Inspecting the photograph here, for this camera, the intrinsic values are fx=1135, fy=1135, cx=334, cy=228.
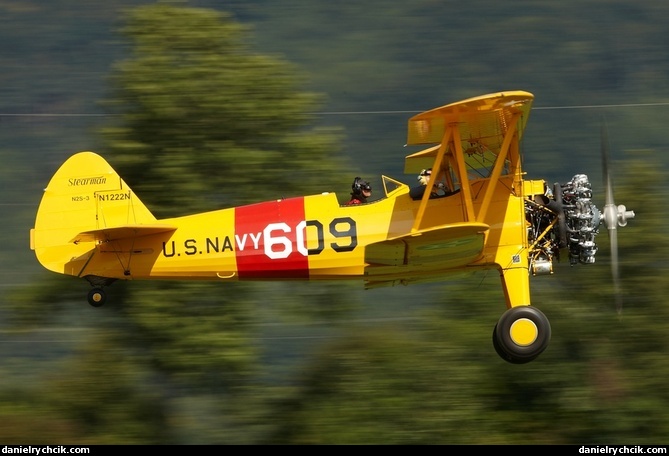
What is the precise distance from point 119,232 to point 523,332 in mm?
4187

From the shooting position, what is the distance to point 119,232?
11570 mm

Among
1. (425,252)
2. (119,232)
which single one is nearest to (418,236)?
(425,252)

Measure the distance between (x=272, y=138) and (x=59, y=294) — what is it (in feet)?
14.4

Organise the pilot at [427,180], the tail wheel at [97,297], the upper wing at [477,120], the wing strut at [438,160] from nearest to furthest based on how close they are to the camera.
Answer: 1. the upper wing at [477,120]
2. the wing strut at [438,160]
3. the pilot at [427,180]
4. the tail wheel at [97,297]

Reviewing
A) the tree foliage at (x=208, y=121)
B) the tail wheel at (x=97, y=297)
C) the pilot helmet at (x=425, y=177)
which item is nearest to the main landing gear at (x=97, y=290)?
the tail wheel at (x=97, y=297)

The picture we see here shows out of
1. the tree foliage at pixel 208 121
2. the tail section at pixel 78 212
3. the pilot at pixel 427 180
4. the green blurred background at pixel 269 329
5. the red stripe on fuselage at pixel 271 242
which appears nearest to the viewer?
the pilot at pixel 427 180

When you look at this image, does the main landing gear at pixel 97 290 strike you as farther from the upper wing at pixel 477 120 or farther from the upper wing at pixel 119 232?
the upper wing at pixel 477 120

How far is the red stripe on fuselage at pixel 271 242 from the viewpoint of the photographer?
1148 centimetres

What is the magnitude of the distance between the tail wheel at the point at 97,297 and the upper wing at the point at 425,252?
113 inches

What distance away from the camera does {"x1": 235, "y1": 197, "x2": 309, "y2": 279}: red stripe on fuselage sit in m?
11.5

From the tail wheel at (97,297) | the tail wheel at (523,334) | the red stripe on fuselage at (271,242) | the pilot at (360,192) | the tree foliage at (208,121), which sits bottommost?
the tail wheel at (523,334)

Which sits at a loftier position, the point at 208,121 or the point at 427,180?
the point at 208,121

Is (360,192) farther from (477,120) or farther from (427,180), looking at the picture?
(477,120)
